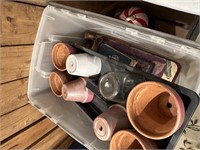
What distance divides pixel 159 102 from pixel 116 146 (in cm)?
20

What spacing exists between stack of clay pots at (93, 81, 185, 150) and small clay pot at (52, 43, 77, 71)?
0.32m

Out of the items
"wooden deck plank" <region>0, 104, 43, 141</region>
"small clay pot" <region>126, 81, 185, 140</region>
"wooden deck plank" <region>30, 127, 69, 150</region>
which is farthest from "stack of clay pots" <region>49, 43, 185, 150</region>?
"wooden deck plank" <region>30, 127, 69, 150</region>

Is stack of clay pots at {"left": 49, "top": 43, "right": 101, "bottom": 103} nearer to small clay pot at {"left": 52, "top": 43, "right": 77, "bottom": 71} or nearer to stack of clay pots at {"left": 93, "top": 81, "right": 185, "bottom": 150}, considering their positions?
small clay pot at {"left": 52, "top": 43, "right": 77, "bottom": 71}

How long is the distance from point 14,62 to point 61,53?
0.19 meters

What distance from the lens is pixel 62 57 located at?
1.00 metres

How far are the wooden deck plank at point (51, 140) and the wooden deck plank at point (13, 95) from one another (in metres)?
0.24

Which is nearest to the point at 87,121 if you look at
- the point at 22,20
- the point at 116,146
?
the point at 116,146

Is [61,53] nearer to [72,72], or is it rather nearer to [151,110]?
[72,72]

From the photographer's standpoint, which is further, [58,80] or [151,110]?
[58,80]

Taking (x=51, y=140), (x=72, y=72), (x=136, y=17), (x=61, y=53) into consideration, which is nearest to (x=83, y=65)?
(x=72, y=72)

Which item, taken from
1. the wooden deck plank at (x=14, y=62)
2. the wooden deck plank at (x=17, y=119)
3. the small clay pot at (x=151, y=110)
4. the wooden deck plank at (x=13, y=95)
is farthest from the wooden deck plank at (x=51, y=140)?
the small clay pot at (x=151, y=110)

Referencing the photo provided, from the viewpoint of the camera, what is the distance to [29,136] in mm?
1101

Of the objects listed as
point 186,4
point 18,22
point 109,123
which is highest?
point 186,4

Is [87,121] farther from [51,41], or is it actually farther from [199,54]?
[199,54]
